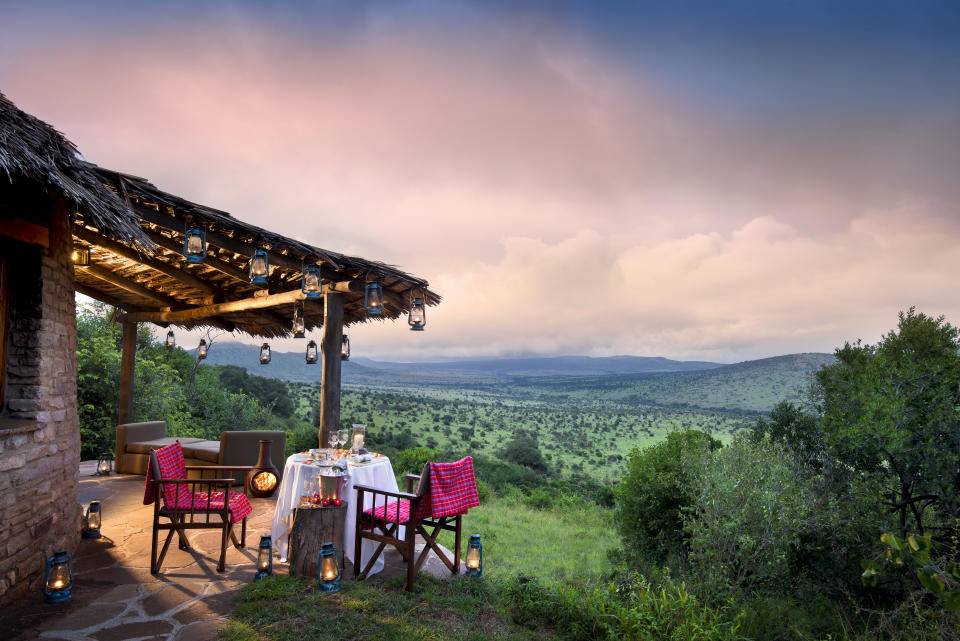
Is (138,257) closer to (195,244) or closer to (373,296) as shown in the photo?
(195,244)

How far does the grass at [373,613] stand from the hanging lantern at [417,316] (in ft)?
9.01

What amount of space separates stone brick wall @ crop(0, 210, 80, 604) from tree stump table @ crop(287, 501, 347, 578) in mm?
1803

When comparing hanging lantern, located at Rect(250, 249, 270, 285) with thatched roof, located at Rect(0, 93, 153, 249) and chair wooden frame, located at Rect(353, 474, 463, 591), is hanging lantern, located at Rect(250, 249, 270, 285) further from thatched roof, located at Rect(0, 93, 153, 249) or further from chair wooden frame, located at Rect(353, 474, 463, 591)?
chair wooden frame, located at Rect(353, 474, 463, 591)

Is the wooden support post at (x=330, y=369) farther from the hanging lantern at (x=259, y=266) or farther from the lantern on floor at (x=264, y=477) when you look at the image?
the hanging lantern at (x=259, y=266)

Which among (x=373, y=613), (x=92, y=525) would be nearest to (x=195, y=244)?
(x=92, y=525)

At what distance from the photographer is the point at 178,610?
3.29 metres

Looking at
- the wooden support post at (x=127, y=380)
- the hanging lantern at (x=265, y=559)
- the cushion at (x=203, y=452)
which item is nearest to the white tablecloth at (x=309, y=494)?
the hanging lantern at (x=265, y=559)

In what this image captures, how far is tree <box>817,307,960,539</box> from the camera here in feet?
14.0

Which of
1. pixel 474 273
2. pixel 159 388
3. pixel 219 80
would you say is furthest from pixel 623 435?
pixel 219 80

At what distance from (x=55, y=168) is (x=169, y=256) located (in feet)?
12.5

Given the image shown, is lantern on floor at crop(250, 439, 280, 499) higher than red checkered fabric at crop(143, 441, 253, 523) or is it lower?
lower

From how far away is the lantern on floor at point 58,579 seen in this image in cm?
334

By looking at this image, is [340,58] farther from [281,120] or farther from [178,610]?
[178,610]

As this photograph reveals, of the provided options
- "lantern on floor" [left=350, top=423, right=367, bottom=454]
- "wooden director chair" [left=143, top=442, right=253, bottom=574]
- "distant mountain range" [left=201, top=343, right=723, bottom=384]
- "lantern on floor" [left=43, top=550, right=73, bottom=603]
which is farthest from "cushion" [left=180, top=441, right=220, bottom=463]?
"distant mountain range" [left=201, top=343, right=723, bottom=384]
